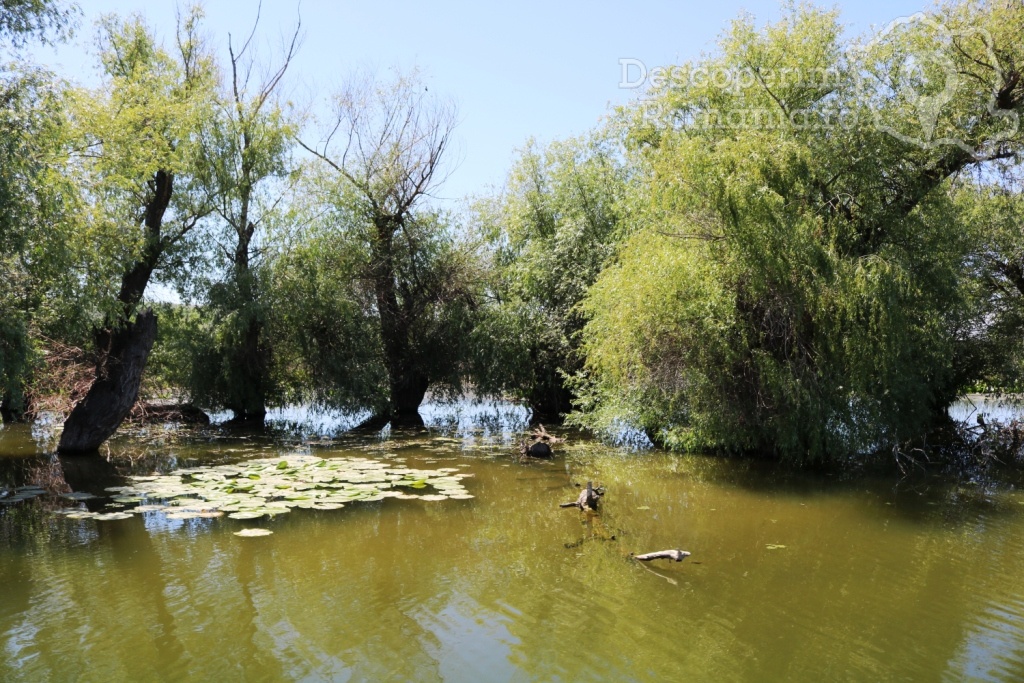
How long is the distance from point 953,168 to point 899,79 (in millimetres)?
1700

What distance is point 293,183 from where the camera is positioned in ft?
61.0

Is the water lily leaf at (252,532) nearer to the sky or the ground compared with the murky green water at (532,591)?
nearer to the sky

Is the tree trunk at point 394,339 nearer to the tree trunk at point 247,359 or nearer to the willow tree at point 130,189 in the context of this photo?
the tree trunk at point 247,359

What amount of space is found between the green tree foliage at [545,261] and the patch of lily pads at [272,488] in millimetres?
6278

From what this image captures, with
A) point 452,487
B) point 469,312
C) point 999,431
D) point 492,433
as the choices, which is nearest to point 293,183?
point 469,312

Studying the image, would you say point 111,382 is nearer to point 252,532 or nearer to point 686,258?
point 252,532

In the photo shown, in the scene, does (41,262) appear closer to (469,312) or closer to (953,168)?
(469,312)

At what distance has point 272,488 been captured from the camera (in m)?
9.74

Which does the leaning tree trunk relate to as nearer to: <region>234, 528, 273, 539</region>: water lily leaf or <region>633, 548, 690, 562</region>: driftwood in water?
<region>234, 528, 273, 539</region>: water lily leaf

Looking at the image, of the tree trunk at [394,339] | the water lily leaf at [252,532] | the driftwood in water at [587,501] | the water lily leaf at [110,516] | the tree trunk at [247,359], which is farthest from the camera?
the tree trunk at [394,339]

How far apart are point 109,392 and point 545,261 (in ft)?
31.3

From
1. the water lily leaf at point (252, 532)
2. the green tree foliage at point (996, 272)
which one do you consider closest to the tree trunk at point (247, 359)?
the water lily leaf at point (252, 532)

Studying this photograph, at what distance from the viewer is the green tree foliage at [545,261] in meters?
17.4

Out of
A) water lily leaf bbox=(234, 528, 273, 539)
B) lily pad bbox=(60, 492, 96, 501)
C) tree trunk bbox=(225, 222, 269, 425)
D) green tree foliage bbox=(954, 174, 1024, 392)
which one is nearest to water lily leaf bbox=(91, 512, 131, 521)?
lily pad bbox=(60, 492, 96, 501)
